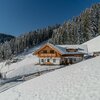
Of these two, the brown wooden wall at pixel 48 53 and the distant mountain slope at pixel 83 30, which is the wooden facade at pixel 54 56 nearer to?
the brown wooden wall at pixel 48 53

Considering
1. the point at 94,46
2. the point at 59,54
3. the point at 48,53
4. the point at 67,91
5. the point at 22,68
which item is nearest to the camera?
the point at 67,91

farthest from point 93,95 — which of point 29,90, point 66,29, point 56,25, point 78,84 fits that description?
point 56,25

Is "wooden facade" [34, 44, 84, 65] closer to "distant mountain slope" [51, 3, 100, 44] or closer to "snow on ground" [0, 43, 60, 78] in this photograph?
"snow on ground" [0, 43, 60, 78]

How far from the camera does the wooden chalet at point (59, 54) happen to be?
61.6 m

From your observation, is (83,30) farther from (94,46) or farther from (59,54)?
(59,54)

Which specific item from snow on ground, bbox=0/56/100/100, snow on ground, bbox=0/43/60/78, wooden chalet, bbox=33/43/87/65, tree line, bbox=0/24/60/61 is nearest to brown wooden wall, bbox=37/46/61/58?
wooden chalet, bbox=33/43/87/65

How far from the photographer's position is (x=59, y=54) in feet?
201

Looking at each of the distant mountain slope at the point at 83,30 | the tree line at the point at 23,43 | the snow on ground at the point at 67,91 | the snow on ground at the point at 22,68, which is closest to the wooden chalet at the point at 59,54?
the snow on ground at the point at 22,68

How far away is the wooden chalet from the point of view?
6156 centimetres

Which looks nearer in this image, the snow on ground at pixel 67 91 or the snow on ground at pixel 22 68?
the snow on ground at pixel 67 91

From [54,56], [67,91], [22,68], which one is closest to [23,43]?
[54,56]

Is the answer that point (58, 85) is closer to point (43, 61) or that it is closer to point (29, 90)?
point (29, 90)

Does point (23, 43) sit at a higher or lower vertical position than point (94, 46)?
higher

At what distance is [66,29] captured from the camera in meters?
116
